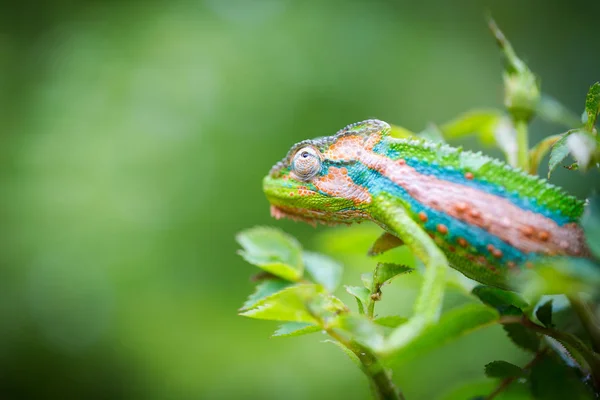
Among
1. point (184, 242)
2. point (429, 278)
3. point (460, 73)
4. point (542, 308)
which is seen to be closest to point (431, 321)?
point (429, 278)

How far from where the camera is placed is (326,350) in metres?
3.92

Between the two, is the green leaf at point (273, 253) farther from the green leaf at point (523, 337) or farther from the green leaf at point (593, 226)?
the green leaf at point (593, 226)

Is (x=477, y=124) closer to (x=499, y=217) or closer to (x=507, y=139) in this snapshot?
(x=507, y=139)

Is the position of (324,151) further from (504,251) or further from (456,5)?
(456,5)

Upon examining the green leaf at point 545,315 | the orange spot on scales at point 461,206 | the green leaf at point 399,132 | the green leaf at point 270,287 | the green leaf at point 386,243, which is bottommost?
the green leaf at point 545,315

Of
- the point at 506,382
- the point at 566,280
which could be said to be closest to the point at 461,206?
the point at 506,382

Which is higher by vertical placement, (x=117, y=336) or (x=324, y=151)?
(x=324, y=151)

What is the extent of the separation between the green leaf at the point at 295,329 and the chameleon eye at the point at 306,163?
488 mm

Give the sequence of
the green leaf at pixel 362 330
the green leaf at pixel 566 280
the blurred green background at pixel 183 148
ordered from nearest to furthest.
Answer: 1. the green leaf at pixel 566 280
2. the green leaf at pixel 362 330
3. the blurred green background at pixel 183 148

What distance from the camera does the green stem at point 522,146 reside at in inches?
57.6

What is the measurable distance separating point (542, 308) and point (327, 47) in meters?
4.38

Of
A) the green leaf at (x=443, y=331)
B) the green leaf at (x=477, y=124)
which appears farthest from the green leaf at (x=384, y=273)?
the green leaf at (x=477, y=124)

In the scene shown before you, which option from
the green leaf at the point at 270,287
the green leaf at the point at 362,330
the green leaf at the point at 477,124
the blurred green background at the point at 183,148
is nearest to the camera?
the green leaf at the point at 362,330

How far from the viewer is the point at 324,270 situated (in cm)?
157
